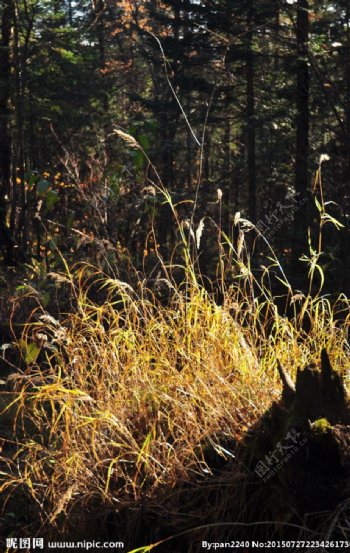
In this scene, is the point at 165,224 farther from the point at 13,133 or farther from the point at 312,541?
the point at 312,541

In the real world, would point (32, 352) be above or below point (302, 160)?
above

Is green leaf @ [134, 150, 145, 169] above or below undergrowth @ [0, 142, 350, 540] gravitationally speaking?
above

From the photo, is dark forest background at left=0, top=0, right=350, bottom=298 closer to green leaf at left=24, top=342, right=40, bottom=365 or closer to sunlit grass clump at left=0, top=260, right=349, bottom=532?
green leaf at left=24, top=342, right=40, bottom=365

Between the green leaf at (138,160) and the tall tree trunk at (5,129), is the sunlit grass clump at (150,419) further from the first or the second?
the tall tree trunk at (5,129)

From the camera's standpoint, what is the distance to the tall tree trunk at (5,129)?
1255 centimetres

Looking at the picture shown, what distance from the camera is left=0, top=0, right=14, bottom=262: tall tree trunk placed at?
12.6m

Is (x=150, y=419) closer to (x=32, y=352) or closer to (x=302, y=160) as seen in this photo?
Result: (x=32, y=352)

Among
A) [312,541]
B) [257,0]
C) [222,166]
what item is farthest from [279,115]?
[312,541]

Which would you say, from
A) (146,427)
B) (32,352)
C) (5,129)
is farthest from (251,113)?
(146,427)

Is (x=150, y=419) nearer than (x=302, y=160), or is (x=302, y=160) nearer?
(x=150, y=419)

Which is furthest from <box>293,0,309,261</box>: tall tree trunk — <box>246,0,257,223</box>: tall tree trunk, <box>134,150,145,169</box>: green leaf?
<box>134,150,145,169</box>: green leaf

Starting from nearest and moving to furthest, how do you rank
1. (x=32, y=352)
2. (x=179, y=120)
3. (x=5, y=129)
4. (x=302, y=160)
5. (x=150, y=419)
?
(x=150, y=419)
(x=32, y=352)
(x=302, y=160)
(x=5, y=129)
(x=179, y=120)

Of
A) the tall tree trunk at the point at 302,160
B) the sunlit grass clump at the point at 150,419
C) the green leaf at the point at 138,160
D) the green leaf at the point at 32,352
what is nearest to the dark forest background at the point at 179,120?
the tall tree trunk at the point at 302,160

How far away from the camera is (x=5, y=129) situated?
14.1 meters
